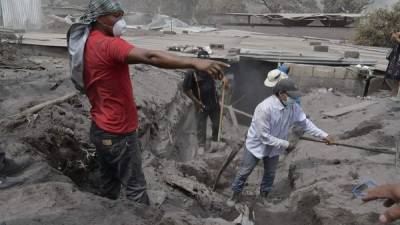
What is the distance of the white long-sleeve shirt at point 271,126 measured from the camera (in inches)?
192

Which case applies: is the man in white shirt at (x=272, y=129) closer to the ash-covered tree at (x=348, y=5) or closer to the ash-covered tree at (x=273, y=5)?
the ash-covered tree at (x=348, y=5)

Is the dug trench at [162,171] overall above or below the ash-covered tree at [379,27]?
below

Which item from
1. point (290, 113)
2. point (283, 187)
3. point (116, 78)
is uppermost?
point (116, 78)

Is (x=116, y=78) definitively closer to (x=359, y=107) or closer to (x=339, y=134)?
(x=339, y=134)

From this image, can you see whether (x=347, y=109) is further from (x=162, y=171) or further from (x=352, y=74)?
(x=162, y=171)

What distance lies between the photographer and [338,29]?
20.8m

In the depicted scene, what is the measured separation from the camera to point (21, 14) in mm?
19328

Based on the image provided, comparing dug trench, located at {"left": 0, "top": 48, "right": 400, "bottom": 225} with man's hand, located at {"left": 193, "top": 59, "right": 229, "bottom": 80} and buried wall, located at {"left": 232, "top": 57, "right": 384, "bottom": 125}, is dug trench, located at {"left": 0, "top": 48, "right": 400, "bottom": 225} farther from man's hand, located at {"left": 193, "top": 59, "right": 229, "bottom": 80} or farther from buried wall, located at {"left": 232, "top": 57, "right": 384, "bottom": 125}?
buried wall, located at {"left": 232, "top": 57, "right": 384, "bottom": 125}

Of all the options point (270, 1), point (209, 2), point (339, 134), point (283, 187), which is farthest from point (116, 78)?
point (270, 1)

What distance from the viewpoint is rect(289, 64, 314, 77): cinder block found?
10102mm

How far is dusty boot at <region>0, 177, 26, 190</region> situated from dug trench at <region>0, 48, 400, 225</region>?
7cm

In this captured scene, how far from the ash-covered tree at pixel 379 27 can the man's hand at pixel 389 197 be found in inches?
557

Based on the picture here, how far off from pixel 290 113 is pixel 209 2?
3055cm

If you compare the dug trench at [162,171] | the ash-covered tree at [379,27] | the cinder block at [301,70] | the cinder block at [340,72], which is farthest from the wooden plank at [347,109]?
the ash-covered tree at [379,27]
